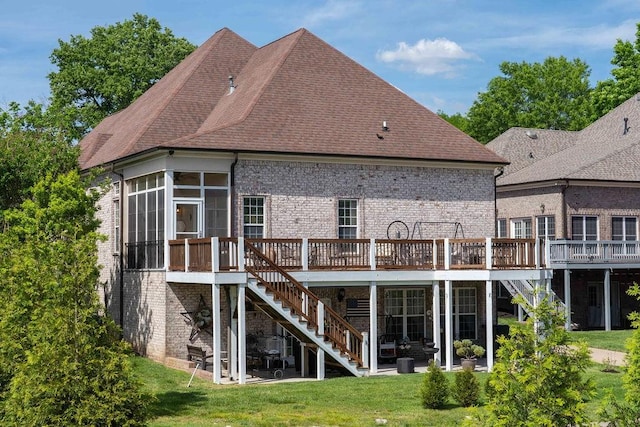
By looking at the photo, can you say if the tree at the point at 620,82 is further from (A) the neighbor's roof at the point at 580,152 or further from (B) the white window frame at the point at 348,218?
(B) the white window frame at the point at 348,218

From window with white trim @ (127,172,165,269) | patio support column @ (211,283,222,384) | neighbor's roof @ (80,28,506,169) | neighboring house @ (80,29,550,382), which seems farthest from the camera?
neighbor's roof @ (80,28,506,169)

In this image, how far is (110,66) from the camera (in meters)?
56.8

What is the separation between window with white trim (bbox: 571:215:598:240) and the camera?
41562mm

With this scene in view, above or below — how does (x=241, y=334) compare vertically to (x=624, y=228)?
below

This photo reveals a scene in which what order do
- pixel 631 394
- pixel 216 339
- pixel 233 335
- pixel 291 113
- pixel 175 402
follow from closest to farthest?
pixel 631 394
pixel 175 402
pixel 216 339
pixel 233 335
pixel 291 113

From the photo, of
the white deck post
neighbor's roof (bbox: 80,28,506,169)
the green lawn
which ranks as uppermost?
neighbor's roof (bbox: 80,28,506,169)

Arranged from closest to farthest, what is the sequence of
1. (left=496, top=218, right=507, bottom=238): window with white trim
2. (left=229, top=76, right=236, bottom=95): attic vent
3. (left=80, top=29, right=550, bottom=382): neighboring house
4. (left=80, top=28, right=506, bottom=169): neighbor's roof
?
(left=80, top=29, right=550, bottom=382): neighboring house
(left=80, top=28, right=506, bottom=169): neighbor's roof
(left=229, top=76, right=236, bottom=95): attic vent
(left=496, top=218, right=507, bottom=238): window with white trim

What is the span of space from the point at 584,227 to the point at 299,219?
16564 millimetres

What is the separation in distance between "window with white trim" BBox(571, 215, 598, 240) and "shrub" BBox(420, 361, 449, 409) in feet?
70.5

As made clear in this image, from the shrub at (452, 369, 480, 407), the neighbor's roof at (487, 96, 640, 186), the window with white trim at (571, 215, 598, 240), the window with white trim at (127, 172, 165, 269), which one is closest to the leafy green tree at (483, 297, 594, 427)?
the shrub at (452, 369, 480, 407)

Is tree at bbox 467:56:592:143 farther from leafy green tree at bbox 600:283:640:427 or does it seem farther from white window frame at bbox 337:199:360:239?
leafy green tree at bbox 600:283:640:427

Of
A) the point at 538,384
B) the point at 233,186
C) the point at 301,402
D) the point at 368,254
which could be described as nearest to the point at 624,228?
the point at 368,254

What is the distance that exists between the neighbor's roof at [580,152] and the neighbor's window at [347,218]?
13.5 metres

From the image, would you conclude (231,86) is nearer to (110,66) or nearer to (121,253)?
(121,253)
